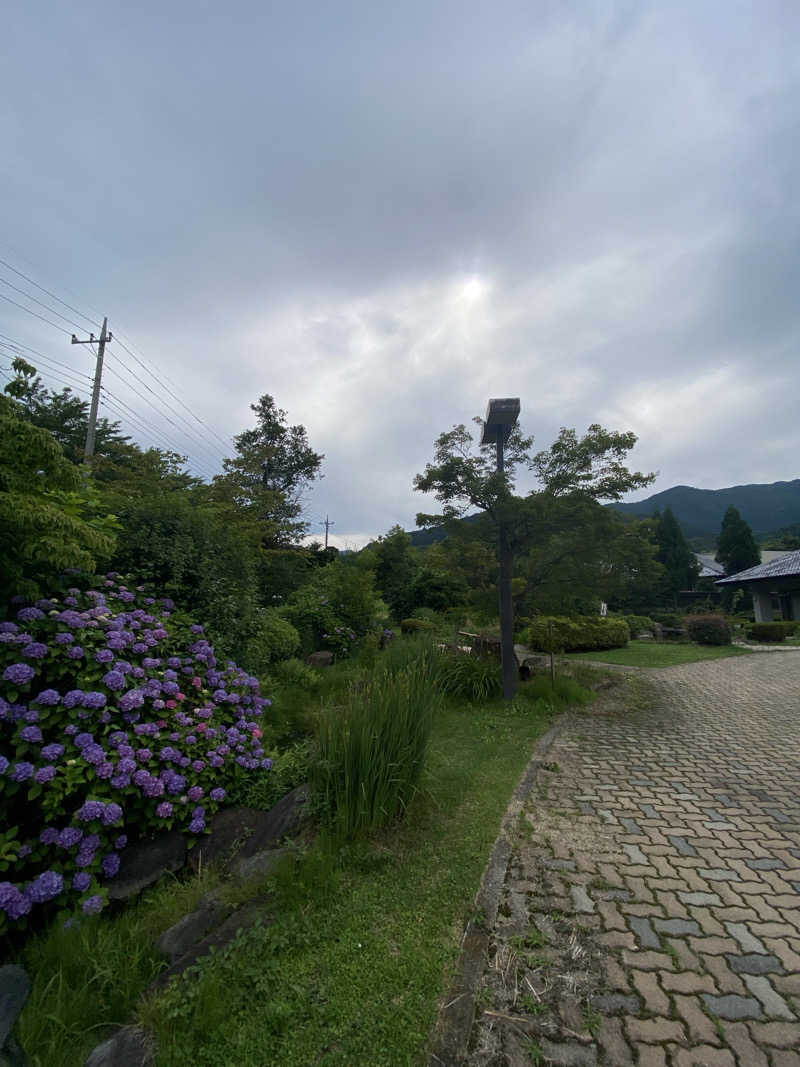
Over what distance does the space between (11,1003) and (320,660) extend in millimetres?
5656

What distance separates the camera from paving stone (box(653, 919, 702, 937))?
7.19 feet

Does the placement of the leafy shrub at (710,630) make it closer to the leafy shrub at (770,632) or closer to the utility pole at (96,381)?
the leafy shrub at (770,632)

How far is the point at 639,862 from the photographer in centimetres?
280

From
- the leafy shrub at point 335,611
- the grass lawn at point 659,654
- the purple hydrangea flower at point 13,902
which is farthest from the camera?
the grass lawn at point 659,654

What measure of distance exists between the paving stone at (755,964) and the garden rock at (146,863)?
284cm

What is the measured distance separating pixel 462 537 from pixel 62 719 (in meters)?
5.49

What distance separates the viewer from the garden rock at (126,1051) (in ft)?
5.25

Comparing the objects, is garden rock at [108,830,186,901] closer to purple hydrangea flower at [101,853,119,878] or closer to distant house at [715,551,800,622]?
purple hydrangea flower at [101,853,119,878]

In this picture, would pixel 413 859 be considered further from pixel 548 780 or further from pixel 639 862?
pixel 548 780

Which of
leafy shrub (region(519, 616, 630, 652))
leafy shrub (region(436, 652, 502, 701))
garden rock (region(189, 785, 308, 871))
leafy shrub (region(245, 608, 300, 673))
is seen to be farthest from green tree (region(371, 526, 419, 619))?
garden rock (region(189, 785, 308, 871))

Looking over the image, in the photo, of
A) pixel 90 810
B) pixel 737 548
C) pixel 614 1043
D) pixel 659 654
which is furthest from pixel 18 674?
pixel 737 548

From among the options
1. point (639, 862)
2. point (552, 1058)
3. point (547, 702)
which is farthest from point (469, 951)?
point (547, 702)

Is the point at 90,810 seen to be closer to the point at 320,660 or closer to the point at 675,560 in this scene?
the point at 320,660

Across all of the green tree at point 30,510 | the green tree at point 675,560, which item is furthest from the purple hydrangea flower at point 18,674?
the green tree at point 675,560
